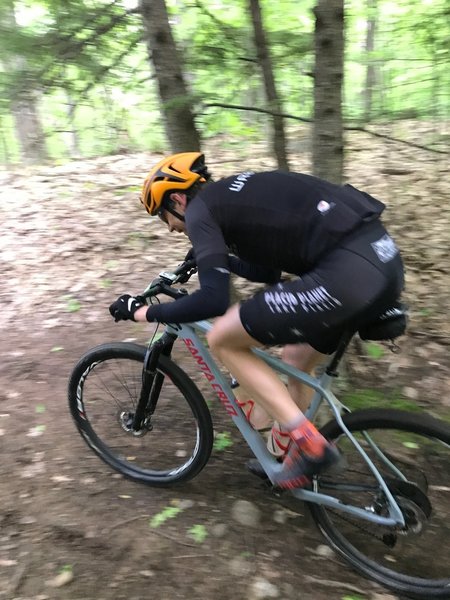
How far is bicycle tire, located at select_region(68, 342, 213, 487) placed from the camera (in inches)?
117

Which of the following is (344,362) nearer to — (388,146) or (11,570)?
(11,570)

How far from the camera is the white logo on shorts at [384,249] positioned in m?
2.30

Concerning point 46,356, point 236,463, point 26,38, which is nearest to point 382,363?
point 236,463

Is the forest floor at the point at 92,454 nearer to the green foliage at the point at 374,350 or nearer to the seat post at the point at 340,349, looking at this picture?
the green foliage at the point at 374,350

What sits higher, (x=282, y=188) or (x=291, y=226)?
(x=282, y=188)

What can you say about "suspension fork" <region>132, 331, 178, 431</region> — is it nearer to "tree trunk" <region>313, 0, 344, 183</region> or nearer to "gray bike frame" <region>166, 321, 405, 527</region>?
"gray bike frame" <region>166, 321, 405, 527</region>

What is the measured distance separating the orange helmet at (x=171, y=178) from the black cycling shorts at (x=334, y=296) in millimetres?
701

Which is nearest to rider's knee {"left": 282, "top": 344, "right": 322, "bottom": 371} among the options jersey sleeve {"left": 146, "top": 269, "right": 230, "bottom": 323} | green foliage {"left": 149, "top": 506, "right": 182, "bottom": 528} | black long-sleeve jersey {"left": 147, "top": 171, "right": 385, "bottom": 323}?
black long-sleeve jersey {"left": 147, "top": 171, "right": 385, "bottom": 323}

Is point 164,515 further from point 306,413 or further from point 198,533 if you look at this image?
point 306,413

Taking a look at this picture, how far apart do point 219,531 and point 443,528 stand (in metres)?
1.21

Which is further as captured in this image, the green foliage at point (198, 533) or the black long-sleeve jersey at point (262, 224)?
the green foliage at point (198, 533)

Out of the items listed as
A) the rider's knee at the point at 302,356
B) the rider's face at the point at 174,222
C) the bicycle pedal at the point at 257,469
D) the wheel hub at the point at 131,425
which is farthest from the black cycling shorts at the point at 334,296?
the wheel hub at the point at 131,425

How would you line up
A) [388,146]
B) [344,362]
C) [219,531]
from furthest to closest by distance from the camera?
[388,146]
[344,362]
[219,531]

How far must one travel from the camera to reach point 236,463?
10.8ft
